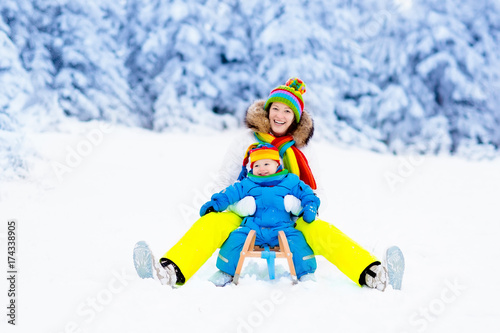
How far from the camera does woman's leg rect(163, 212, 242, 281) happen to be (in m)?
2.49

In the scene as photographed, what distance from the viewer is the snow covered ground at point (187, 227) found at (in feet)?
7.03

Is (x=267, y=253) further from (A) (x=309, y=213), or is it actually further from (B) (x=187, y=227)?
(B) (x=187, y=227)

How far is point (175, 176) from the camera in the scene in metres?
6.50

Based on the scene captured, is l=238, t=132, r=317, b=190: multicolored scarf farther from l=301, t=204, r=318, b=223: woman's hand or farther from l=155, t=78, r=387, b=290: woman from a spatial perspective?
l=301, t=204, r=318, b=223: woman's hand

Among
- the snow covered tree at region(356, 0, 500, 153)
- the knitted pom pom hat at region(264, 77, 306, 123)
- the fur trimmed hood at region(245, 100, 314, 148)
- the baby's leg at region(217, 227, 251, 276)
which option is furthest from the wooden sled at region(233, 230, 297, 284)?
the snow covered tree at region(356, 0, 500, 153)

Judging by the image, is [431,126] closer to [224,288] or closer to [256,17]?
[256,17]

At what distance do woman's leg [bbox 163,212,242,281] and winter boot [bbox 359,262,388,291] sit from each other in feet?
2.95

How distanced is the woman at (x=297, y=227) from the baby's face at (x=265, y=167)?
0.34 meters

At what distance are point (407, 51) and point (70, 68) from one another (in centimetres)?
782

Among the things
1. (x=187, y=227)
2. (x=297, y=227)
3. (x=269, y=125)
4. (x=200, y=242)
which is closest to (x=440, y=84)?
(x=187, y=227)

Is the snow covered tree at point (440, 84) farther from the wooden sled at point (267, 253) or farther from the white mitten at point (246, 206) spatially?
the wooden sled at point (267, 253)

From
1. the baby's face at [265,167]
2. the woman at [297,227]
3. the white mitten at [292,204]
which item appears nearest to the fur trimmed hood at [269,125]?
the woman at [297,227]

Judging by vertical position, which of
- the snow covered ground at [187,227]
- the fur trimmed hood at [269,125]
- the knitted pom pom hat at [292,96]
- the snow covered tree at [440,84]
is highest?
the snow covered tree at [440,84]

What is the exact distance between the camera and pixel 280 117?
125 inches
